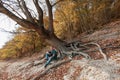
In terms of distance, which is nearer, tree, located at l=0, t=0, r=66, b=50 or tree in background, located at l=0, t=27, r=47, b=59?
tree, located at l=0, t=0, r=66, b=50

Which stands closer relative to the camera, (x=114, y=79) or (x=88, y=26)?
(x=114, y=79)

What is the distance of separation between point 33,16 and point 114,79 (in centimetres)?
1031

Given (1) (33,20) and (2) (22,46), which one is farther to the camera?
(2) (22,46)

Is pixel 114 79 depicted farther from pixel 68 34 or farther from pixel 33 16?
pixel 68 34

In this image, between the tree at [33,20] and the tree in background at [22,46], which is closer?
the tree at [33,20]

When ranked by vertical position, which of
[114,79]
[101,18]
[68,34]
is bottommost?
[114,79]

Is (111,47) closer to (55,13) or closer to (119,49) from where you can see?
(119,49)

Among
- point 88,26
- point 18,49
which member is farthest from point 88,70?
point 18,49

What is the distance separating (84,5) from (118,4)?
22.7 feet

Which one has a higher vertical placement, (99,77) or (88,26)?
→ (88,26)

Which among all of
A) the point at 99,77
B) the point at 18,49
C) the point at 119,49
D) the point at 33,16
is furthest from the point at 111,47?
the point at 18,49

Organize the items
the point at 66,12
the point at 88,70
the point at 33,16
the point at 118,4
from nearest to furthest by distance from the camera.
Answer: the point at 88,70 < the point at 33,16 < the point at 66,12 < the point at 118,4

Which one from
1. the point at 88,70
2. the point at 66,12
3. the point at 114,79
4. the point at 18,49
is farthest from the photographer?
the point at 18,49

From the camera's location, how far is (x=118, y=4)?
32312mm
